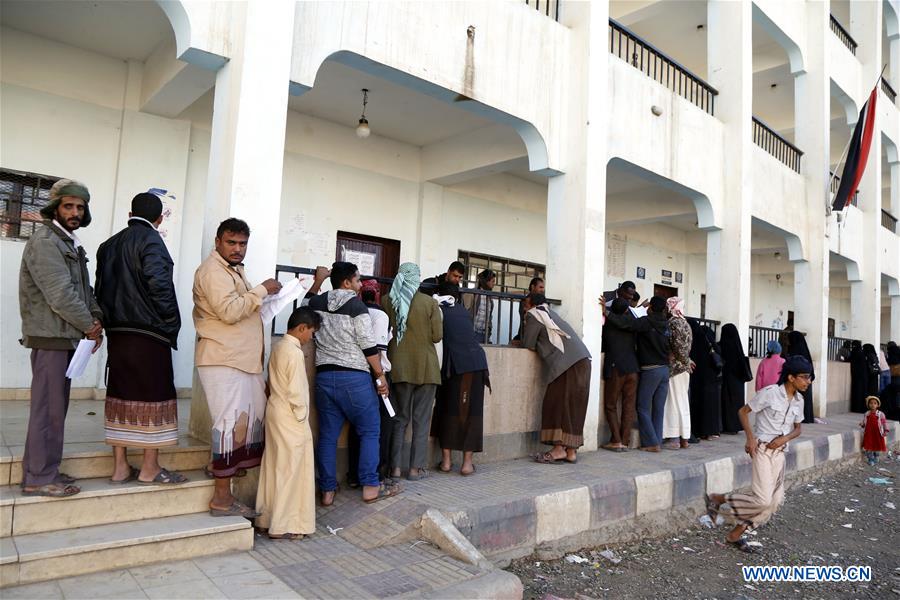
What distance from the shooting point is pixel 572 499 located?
491cm

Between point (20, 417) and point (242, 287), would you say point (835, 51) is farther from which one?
point (20, 417)

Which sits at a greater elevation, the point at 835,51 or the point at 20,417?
the point at 835,51

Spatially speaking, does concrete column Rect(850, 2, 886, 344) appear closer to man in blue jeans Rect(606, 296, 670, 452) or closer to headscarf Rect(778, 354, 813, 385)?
man in blue jeans Rect(606, 296, 670, 452)

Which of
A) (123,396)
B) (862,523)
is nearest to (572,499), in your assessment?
(123,396)

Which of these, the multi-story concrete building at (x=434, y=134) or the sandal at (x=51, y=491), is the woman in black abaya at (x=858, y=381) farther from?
the sandal at (x=51, y=491)

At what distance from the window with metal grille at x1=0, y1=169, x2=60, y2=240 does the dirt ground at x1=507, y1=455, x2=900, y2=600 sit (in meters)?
5.66

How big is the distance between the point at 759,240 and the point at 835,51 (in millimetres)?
4223

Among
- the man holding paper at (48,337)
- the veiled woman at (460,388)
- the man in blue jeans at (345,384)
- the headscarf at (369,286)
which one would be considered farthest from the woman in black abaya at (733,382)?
the man holding paper at (48,337)

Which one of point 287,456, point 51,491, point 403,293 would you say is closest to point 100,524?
point 51,491

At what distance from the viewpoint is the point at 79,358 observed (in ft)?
11.2

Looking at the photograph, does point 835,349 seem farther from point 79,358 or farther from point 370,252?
point 79,358

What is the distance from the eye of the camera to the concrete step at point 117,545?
9.74ft

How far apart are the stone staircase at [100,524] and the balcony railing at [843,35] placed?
1540 cm

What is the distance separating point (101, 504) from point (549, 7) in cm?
692
